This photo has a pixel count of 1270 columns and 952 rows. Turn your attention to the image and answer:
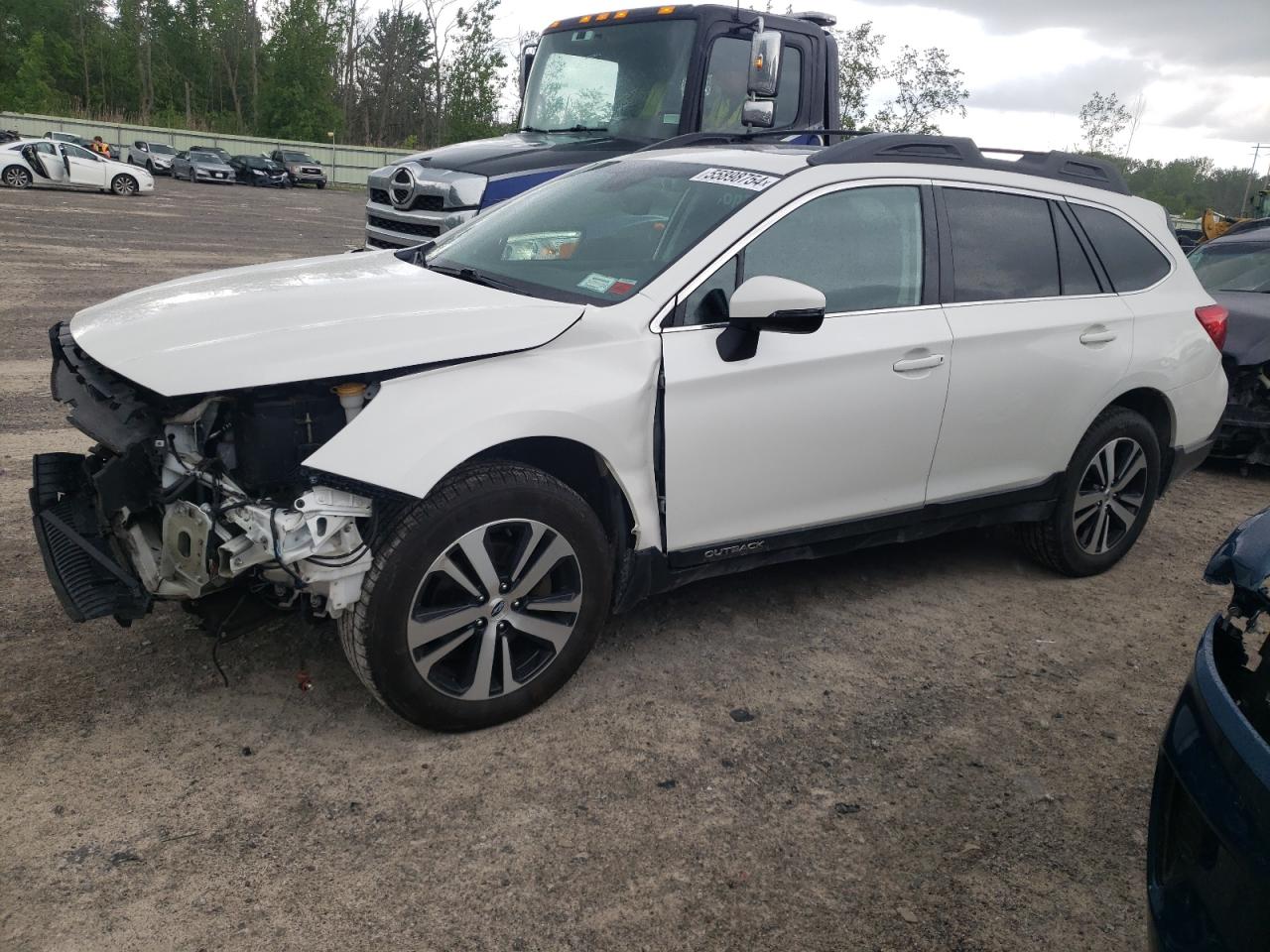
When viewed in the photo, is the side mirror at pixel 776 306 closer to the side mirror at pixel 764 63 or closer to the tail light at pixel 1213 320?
the tail light at pixel 1213 320

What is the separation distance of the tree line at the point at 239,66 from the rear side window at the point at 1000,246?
59.2 metres

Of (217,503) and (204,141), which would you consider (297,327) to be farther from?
(204,141)

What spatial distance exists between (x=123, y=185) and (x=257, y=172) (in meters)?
14.0

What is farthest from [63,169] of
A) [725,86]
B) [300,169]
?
[725,86]

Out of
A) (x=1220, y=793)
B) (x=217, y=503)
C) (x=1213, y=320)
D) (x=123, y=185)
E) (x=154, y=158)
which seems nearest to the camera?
(x=1220, y=793)

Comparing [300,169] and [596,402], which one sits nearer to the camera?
[596,402]

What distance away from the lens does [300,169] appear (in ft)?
144

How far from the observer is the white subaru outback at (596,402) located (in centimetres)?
295

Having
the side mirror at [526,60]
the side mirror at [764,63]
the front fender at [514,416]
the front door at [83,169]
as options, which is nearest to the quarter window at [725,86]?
the side mirror at [764,63]

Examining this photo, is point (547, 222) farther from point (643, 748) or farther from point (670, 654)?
point (643, 748)

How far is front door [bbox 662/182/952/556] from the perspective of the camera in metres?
3.48

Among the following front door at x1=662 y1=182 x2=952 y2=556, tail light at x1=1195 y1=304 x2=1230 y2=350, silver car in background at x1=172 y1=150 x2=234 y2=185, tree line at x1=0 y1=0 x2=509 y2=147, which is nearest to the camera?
front door at x1=662 y1=182 x2=952 y2=556

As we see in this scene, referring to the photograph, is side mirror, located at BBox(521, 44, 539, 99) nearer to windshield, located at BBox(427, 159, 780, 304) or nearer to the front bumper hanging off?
windshield, located at BBox(427, 159, 780, 304)

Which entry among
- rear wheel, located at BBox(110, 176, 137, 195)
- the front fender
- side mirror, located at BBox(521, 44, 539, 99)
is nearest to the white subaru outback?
the front fender
